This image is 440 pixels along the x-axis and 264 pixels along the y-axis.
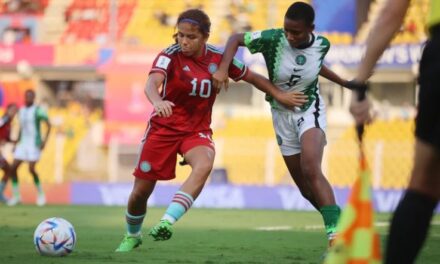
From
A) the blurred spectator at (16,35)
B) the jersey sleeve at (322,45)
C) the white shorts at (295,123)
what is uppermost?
the jersey sleeve at (322,45)

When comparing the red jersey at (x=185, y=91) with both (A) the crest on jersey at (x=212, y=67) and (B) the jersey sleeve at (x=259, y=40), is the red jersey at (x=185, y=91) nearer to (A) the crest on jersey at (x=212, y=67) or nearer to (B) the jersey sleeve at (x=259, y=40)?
(A) the crest on jersey at (x=212, y=67)

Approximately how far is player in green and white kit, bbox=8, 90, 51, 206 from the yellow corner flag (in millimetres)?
17551

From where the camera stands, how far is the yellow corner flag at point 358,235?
435cm

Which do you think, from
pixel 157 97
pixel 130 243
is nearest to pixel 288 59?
pixel 157 97

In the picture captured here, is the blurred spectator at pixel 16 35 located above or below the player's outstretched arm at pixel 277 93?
below

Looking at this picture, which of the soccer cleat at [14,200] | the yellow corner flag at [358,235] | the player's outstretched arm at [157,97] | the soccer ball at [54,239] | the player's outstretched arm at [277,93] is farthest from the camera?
the soccer cleat at [14,200]

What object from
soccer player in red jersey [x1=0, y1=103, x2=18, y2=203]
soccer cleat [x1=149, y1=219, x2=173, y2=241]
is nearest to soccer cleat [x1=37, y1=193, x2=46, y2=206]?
soccer player in red jersey [x1=0, y1=103, x2=18, y2=203]

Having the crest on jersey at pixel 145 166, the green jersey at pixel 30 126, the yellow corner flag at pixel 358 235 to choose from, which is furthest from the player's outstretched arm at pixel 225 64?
the green jersey at pixel 30 126

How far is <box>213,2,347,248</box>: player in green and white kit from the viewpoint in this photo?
857 centimetres

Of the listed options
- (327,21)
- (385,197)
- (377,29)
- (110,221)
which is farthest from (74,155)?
(377,29)

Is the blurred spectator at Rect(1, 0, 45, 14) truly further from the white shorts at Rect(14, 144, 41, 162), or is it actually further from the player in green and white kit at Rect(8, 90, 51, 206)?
the white shorts at Rect(14, 144, 41, 162)

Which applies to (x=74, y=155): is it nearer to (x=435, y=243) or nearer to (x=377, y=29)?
(x=435, y=243)

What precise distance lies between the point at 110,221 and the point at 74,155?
12046 mm

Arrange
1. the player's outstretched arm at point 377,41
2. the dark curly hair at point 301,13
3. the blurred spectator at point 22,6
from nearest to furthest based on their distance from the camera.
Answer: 1. the player's outstretched arm at point 377,41
2. the dark curly hair at point 301,13
3. the blurred spectator at point 22,6
